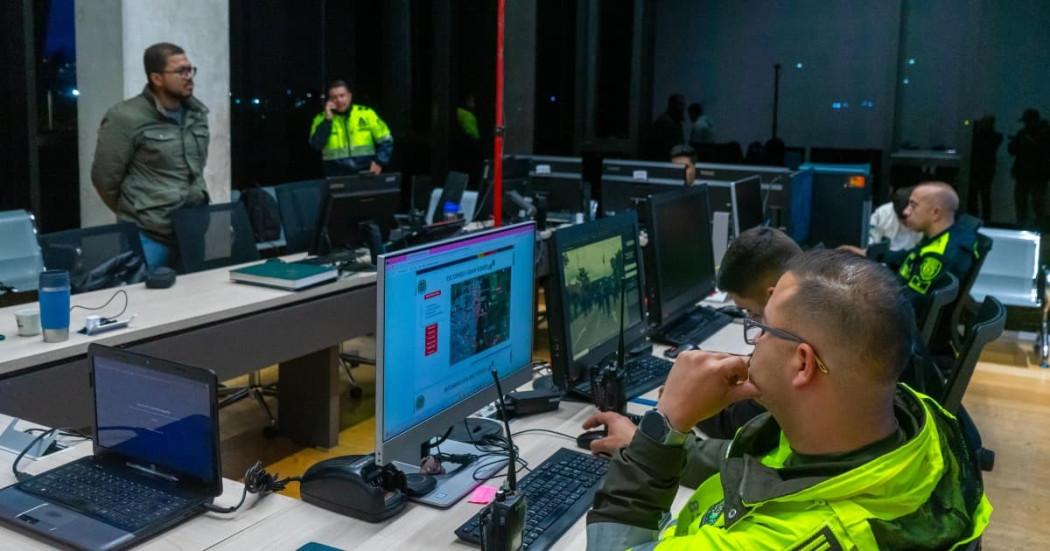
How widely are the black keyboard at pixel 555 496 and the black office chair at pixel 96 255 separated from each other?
7.64 ft

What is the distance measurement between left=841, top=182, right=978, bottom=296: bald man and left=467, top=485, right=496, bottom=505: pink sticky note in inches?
109

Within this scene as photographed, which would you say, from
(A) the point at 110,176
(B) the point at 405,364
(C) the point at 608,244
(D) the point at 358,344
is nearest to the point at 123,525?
(B) the point at 405,364

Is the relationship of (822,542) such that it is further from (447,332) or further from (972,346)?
(972,346)

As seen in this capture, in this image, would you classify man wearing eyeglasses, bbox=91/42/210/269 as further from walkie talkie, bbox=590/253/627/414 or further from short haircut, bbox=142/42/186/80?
walkie talkie, bbox=590/253/627/414

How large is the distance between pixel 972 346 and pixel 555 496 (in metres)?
1.02

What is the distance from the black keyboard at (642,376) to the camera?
2475mm

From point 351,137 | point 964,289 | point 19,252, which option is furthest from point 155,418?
point 351,137

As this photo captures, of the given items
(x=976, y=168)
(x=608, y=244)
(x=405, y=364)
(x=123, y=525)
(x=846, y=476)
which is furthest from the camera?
(x=976, y=168)

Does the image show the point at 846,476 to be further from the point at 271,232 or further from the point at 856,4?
the point at 856,4

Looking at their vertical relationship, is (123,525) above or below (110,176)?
below

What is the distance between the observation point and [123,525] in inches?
64.6

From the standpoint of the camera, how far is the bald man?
418 centimetres

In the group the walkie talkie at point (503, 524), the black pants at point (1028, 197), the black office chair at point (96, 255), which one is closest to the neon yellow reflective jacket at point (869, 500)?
the walkie talkie at point (503, 524)

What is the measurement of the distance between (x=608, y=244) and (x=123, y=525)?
1.38 meters
